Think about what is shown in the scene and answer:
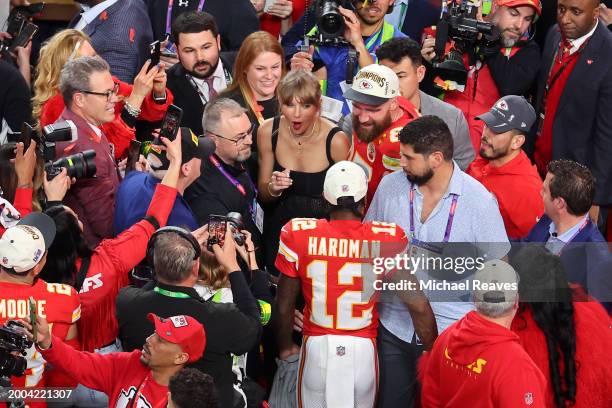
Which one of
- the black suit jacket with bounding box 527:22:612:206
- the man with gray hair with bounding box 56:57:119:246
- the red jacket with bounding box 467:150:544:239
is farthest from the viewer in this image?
the black suit jacket with bounding box 527:22:612:206

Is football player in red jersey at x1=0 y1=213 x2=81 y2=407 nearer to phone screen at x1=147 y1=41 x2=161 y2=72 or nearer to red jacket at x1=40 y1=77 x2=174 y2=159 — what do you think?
red jacket at x1=40 y1=77 x2=174 y2=159

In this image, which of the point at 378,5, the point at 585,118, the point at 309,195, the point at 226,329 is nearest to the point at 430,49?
the point at 378,5

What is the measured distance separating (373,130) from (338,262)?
125 centimetres

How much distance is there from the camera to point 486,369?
4.38 metres

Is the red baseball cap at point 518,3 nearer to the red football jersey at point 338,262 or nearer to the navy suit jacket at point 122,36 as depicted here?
the navy suit jacket at point 122,36

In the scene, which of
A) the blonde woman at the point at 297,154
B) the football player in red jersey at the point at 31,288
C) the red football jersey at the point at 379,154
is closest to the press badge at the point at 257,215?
the blonde woman at the point at 297,154

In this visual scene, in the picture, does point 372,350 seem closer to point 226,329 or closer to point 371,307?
point 371,307

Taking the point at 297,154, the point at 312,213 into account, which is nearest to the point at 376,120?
the point at 297,154

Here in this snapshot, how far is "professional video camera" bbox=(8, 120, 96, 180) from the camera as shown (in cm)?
546

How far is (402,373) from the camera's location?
5.36 m

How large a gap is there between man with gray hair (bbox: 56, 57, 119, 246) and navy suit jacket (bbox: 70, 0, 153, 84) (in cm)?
114

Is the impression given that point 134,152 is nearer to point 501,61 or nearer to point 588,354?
point 501,61

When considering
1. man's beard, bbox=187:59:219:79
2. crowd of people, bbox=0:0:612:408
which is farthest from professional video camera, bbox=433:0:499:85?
man's beard, bbox=187:59:219:79

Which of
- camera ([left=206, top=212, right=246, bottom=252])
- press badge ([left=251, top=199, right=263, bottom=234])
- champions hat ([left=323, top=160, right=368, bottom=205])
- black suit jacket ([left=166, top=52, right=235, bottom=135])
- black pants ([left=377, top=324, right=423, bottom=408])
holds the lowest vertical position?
black pants ([left=377, top=324, right=423, bottom=408])
